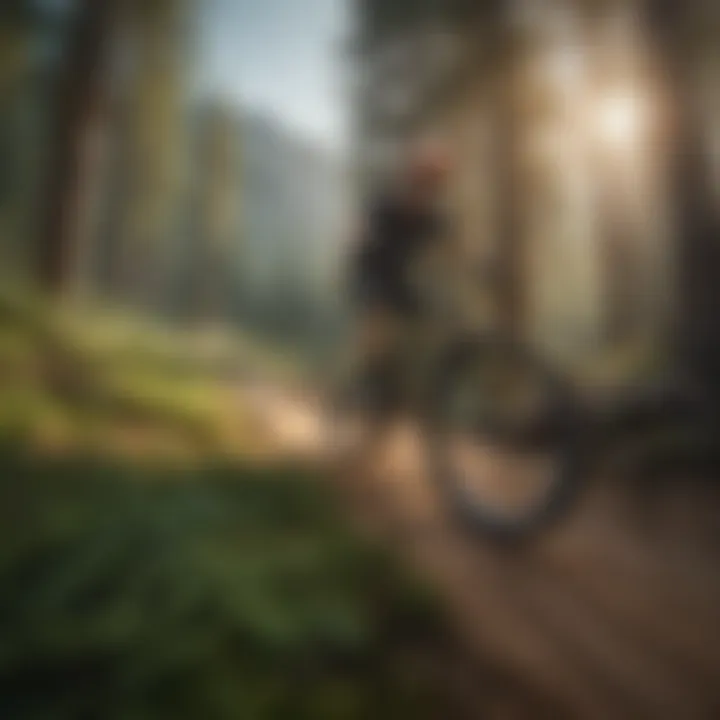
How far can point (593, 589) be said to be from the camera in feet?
4.48

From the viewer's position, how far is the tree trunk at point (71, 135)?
59.3 inches

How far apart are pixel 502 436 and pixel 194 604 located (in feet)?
1.69

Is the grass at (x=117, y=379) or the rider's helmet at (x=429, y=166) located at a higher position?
the rider's helmet at (x=429, y=166)

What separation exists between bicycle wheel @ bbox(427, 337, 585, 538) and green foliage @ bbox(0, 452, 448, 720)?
17 cm

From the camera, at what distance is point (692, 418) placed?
4.60ft

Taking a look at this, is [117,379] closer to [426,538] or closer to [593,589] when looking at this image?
[426,538]

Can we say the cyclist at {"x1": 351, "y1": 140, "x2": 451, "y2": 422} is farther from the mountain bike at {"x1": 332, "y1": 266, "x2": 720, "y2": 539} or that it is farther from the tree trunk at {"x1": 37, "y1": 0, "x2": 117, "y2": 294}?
the tree trunk at {"x1": 37, "y1": 0, "x2": 117, "y2": 294}

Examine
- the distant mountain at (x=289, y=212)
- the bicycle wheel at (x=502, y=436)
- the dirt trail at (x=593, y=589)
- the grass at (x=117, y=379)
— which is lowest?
the dirt trail at (x=593, y=589)

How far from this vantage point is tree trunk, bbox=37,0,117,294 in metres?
1.51

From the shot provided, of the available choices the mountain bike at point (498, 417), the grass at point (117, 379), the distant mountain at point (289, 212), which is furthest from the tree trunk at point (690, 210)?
the grass at point (117, 379)

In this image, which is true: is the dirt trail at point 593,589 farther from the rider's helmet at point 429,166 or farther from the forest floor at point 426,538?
the rider's helmet at point 429,166

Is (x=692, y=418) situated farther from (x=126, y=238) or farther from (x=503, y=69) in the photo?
(x=126, y=238)

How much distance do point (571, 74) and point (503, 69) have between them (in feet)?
0.35

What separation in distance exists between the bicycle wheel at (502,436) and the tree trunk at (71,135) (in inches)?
24.6
